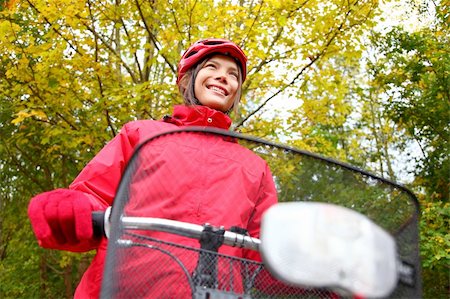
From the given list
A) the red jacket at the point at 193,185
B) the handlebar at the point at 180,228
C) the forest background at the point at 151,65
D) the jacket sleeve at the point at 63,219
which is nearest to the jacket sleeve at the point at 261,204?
the red jacket at the point at 193,185

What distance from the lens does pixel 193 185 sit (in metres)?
1.36

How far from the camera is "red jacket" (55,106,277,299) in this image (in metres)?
1.19

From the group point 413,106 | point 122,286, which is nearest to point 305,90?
point 413,106

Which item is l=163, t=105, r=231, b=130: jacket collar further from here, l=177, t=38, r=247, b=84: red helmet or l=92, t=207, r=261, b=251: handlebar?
l=92, t=207, r=261, b=251: handlebar

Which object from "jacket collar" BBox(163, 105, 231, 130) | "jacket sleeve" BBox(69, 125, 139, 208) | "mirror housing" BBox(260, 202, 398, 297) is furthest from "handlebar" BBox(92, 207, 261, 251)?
"jacket collar" BBox(163, 105, 231, 130)

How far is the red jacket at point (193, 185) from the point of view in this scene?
1194 mm

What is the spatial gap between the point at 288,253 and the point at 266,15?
4.11 meters

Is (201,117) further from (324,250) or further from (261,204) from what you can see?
(324,250)

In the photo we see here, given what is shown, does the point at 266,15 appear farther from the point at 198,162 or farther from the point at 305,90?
the point at 198,162

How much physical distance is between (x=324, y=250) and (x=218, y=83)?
4.38 feet

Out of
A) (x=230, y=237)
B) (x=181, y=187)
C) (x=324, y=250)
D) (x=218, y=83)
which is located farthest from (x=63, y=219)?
(x=218, y=83)

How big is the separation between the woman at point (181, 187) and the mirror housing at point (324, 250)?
37 centimetres

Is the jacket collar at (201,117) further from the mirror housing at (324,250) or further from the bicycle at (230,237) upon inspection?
the mirror housing at (324,250)

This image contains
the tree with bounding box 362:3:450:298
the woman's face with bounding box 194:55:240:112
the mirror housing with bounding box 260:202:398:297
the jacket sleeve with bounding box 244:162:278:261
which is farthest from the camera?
the tree with bounding box 362:3:450:298
